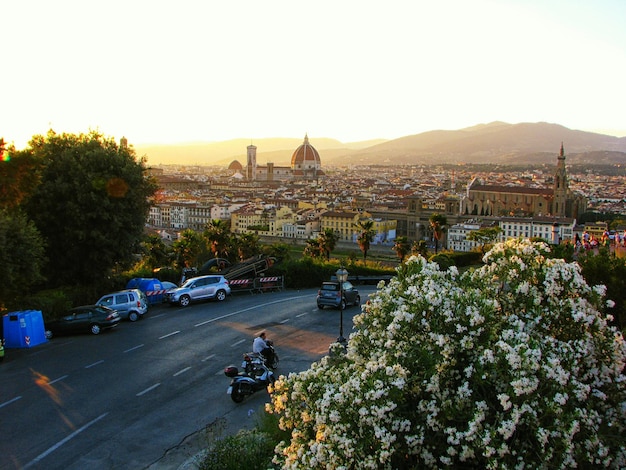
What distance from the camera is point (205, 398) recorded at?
12797 mm

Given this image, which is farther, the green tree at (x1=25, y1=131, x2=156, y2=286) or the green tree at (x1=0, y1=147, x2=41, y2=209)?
the green tree at (x1=25, y1=131, x2=156, y2=286)

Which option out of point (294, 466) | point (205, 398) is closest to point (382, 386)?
point (294, 466)

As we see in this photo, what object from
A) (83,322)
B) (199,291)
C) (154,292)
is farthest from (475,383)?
(154,292)

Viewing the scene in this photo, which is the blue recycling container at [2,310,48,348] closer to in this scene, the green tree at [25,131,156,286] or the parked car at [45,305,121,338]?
the parked car at [45,305,121,338]

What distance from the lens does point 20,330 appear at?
673 inches

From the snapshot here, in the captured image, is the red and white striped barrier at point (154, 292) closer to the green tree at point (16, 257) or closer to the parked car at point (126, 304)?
the parked car at point (126, 304)

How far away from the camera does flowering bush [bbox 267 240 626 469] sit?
A: 20.1 ft

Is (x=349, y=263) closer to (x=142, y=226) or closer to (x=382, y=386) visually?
(x=142, y=226)

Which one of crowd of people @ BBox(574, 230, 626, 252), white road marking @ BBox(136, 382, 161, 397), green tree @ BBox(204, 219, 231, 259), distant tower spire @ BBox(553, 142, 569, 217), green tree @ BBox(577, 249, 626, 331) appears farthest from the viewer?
distant tower spire @ BBox(553, 142, 569, 217)

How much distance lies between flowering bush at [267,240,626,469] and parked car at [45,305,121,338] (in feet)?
39.5

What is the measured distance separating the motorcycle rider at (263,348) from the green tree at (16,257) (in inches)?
322

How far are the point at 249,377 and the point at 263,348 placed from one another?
936mm

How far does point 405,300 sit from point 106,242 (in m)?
16.9

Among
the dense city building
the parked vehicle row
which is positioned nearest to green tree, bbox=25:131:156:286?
the parked vehicle row
